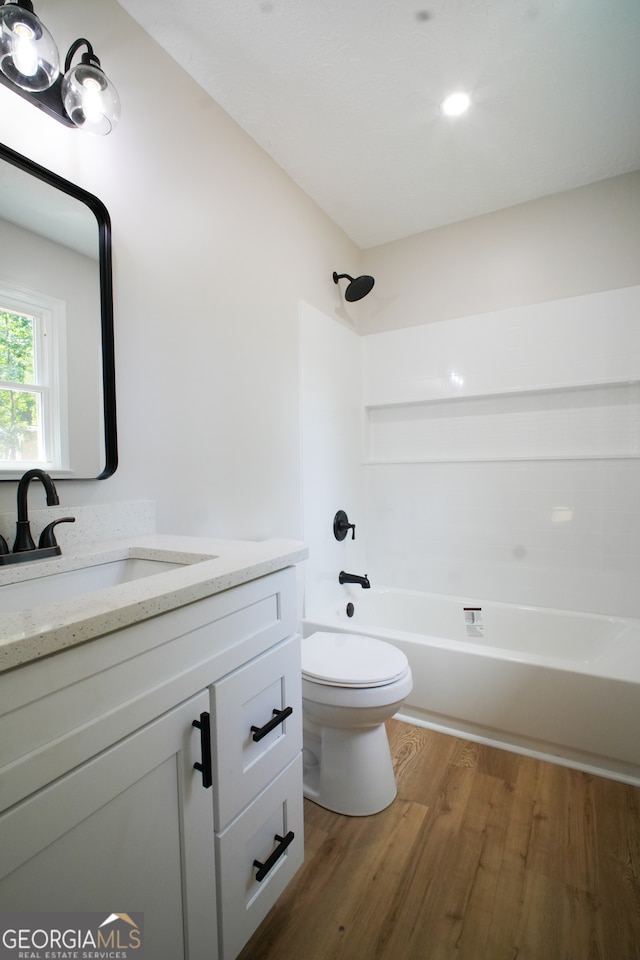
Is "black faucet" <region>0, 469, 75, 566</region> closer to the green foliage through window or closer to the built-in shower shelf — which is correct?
the green foliage through window

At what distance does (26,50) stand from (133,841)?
1.59 m

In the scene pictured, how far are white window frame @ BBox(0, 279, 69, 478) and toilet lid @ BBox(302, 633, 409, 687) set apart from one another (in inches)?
40.7

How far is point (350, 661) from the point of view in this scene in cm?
157

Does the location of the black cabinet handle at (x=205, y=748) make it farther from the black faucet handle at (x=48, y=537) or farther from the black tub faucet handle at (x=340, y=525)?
the black tub faucet handle at (x=340, y=525)

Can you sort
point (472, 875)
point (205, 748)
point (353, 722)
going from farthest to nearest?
point (353, 722) → point (472, 875) → point (205, 748)

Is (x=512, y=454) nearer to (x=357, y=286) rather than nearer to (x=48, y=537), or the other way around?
(x=357, y=286)

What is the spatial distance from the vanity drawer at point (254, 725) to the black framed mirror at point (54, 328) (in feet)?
2.31

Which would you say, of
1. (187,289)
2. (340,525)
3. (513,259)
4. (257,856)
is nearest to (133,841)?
(257,856)

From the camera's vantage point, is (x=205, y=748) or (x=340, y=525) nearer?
(x=205, y=748)

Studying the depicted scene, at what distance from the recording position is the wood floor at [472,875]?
1068 mm

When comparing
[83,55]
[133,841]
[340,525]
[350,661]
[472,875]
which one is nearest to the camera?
[133,841]

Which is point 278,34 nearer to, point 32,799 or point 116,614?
point 116,614

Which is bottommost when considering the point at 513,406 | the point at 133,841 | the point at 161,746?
the point at 133,841

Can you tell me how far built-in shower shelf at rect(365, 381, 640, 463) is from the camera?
7.25 feet
